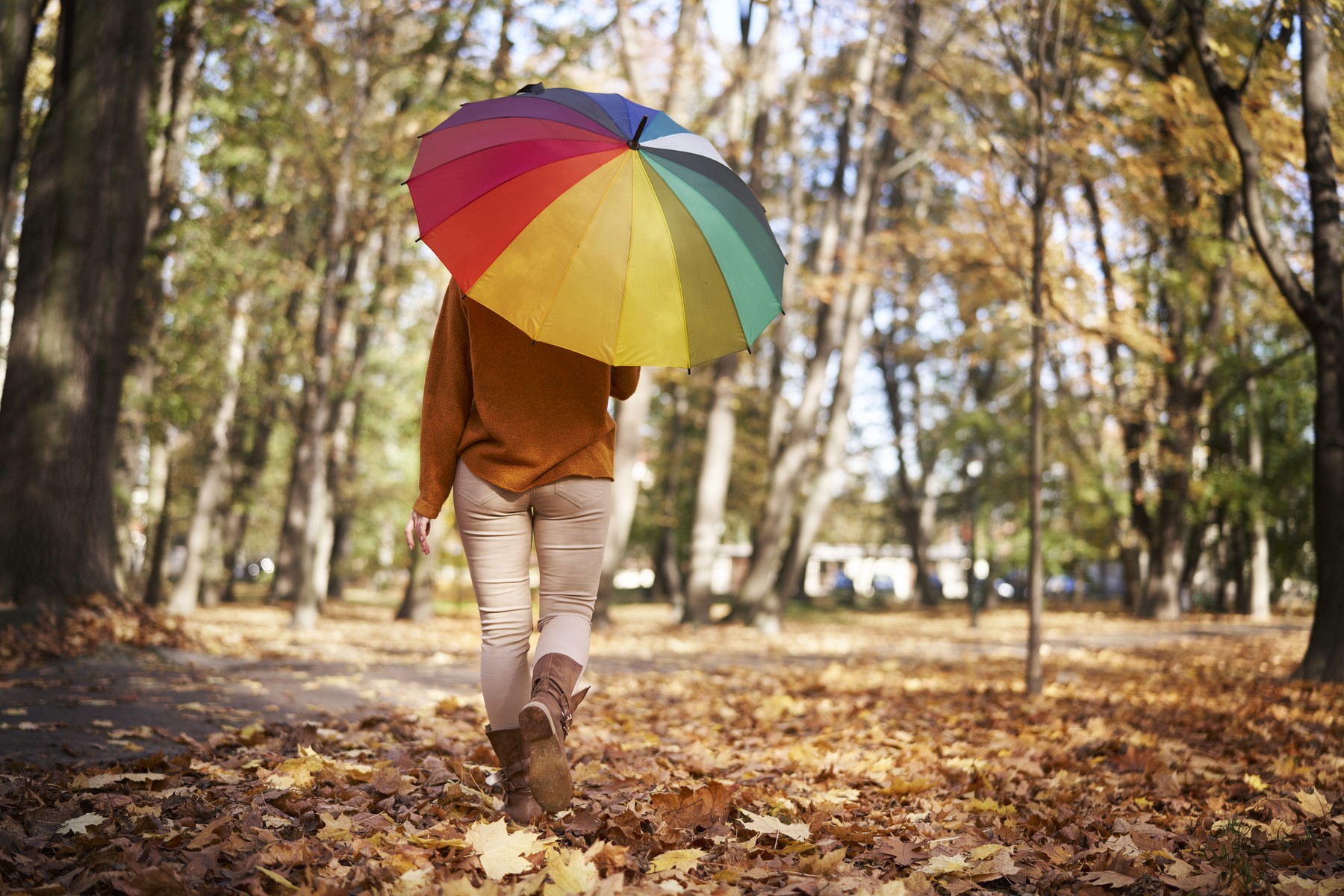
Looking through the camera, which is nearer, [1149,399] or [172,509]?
[172,509]

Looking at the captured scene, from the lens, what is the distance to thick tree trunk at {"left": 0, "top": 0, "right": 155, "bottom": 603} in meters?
8.00

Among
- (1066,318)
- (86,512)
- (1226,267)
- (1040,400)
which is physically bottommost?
(86,512)

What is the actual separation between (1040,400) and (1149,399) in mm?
15073

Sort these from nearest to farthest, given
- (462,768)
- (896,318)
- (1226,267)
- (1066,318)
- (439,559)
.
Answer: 1. (462,768)
2. (1066,318)
3. (1226,267)
4. (439,559)
5. (896,318)

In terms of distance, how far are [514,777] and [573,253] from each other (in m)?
1.74

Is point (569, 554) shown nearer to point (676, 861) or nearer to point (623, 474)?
point (676, 861)

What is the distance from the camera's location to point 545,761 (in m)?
3.11

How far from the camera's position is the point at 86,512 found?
8.31m

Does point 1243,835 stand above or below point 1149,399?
below

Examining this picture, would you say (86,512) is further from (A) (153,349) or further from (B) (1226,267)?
(B) (1226,267)

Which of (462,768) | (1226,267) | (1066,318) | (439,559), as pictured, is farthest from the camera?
(439,559)

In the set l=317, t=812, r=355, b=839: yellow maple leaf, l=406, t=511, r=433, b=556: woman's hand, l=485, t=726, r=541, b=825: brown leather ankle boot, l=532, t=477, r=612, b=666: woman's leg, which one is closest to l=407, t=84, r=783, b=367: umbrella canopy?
l=532, t=477, r=612, b=666: woman's leg

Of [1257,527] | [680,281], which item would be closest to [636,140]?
[680,281]

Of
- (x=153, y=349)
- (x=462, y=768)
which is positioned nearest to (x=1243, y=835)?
(x=462, y=768)
